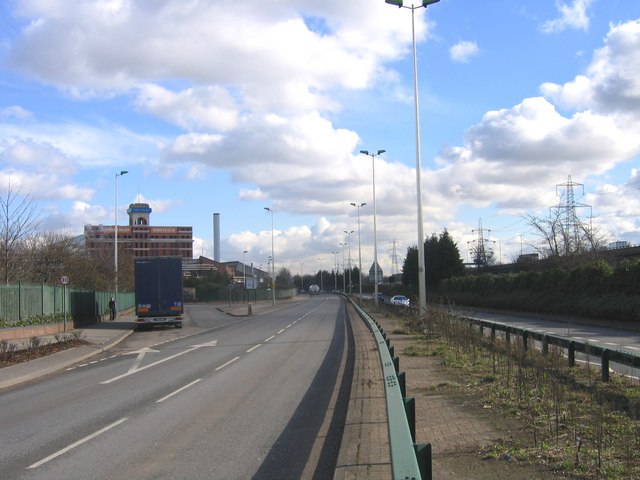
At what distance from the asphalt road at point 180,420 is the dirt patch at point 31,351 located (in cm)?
231

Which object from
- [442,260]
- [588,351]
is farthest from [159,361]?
[442,260]

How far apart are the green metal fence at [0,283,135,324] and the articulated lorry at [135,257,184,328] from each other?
13.9ft

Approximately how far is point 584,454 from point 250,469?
137 inches

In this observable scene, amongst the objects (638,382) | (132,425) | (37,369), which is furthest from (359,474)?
(37,369)

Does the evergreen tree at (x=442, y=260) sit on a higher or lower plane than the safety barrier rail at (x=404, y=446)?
higher

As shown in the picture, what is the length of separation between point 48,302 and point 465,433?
29.9 metres

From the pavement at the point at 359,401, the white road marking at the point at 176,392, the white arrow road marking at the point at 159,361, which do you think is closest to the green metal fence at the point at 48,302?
the pavement at the point at 359,401

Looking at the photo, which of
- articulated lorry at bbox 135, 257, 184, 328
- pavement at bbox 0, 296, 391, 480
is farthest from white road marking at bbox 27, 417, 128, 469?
articulated lorry at bbox 135, 257, 184, 328

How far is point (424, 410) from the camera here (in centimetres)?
888

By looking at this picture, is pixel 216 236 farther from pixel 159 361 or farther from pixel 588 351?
pixel 588 351

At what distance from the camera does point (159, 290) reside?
118 feet

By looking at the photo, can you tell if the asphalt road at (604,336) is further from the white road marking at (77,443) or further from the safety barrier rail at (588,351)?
the white road marking at (77,443)

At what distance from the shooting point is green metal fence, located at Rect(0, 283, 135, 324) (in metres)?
27.0

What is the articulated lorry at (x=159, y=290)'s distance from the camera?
3562 centimetres
